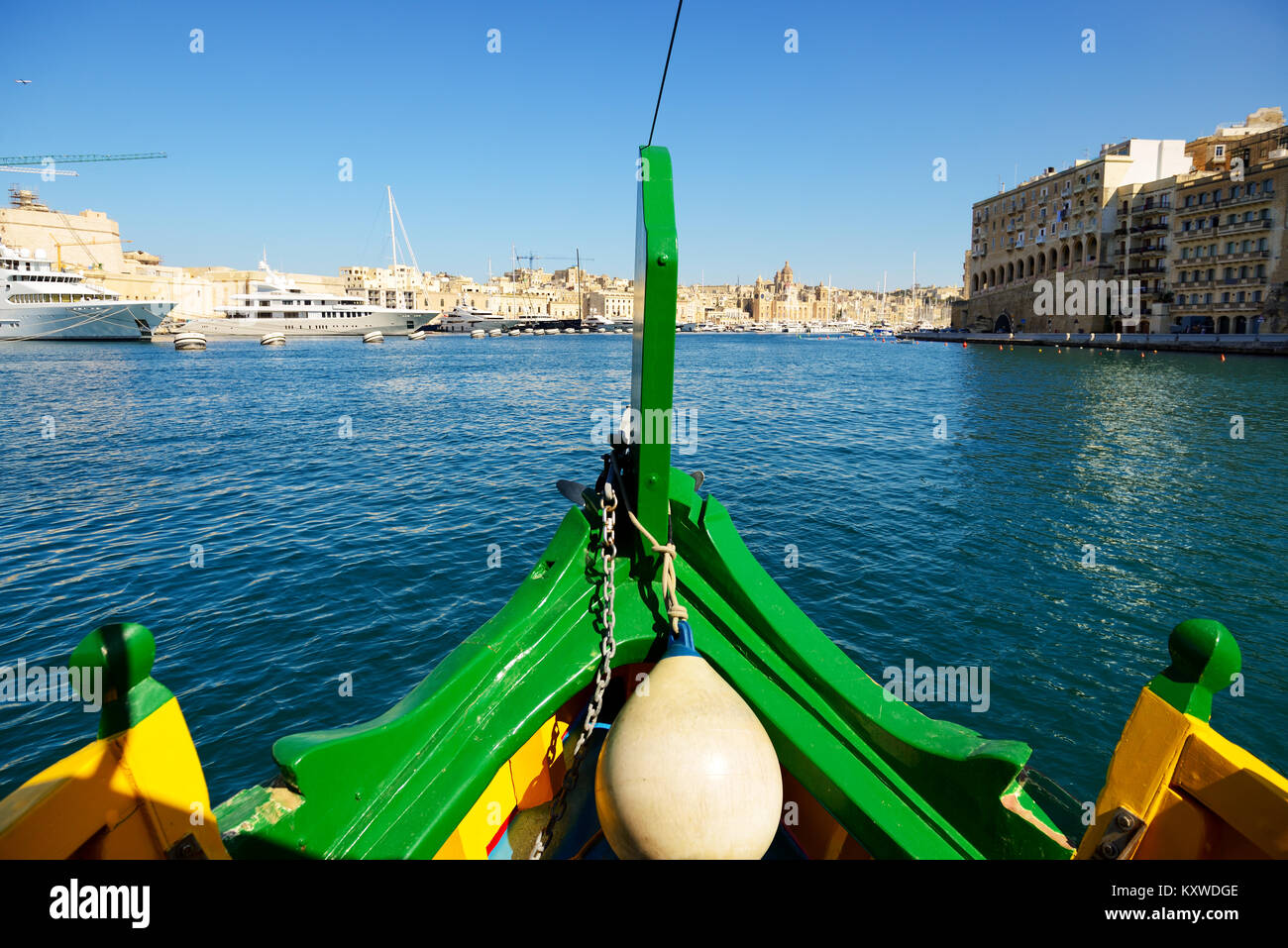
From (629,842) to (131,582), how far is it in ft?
42.5

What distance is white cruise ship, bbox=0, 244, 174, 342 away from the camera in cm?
7638

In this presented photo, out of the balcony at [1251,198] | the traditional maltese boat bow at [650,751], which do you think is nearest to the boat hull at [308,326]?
the balcony at [1251,198]

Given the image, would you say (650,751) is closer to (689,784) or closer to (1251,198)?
(689,784)

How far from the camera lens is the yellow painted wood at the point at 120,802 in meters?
2.12

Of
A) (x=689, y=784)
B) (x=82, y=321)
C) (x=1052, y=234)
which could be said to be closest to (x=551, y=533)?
(x=689, y=784)

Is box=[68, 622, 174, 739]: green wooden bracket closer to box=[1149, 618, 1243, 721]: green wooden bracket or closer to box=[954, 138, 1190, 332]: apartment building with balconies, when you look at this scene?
box=[1149, 618, 1243, 721]: green wooden bracket

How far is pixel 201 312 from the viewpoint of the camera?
12519 centimetres

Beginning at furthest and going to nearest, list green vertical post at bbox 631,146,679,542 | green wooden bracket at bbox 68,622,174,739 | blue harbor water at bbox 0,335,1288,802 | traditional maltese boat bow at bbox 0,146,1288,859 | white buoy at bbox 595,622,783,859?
blue harbor water at bbox 0,335,1288,802
green vertical post at bbox 631,146,679,542
white buoy at bbox 595,622,783,859
traditional maltese boat bow at bbox 0,146,1288,859
green wooden bracket at bbox 68,622,174,739

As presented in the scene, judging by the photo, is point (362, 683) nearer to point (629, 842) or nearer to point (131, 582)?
point (131, 582)

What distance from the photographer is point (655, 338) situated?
11.3ft

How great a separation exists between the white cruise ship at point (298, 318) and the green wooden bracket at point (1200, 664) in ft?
357

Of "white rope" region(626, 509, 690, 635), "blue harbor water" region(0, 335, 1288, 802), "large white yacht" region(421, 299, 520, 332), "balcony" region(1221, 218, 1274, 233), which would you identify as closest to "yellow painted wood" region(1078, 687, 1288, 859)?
"white rope" region(626, 509, 690, 635)

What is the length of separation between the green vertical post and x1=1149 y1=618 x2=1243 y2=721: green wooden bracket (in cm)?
225
